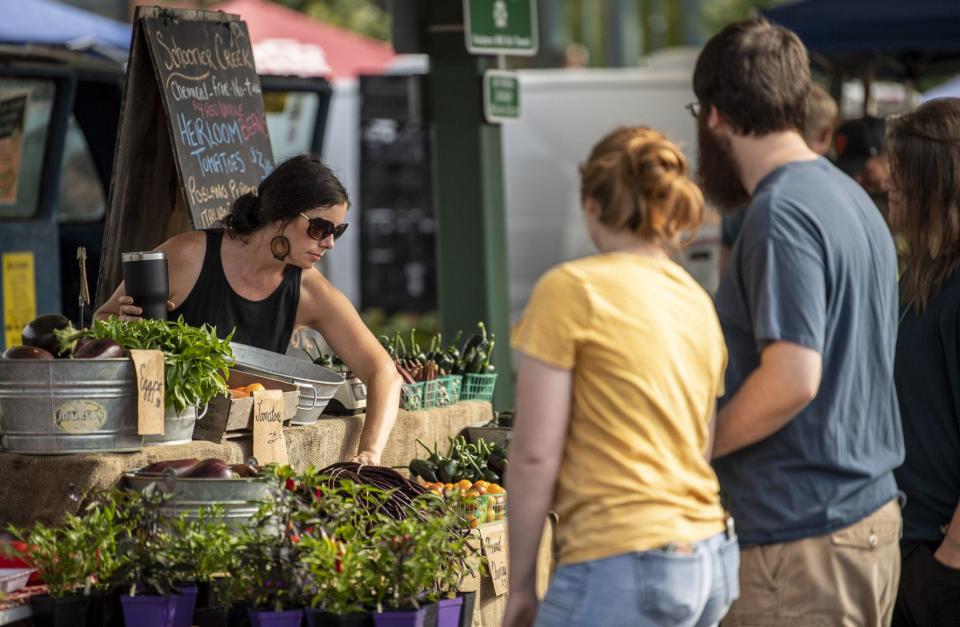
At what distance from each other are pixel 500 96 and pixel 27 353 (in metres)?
4.19

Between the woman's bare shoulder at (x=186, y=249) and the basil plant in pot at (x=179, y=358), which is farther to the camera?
the woman's bare shoulder at (x=186, y=249)

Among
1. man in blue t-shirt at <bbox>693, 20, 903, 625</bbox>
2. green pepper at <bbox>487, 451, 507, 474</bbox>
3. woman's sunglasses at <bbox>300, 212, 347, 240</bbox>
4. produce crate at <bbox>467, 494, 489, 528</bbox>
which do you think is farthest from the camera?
green pepper at <bbox>487, 451, 507, 474</bbox>

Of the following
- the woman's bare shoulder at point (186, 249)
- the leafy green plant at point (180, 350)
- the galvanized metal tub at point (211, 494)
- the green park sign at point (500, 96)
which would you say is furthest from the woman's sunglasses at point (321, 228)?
the green park sign at point (500, 96)

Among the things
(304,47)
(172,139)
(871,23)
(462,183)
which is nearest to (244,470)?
(172,139)

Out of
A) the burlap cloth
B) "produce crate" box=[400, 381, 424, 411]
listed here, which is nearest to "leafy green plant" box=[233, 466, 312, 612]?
the burlap cloth

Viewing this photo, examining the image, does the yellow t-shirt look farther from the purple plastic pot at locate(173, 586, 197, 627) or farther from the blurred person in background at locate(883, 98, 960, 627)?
the blurred person in background at locate(883, 98, 960, 627)

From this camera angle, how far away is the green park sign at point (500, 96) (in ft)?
23.8

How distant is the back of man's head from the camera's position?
9.18ft

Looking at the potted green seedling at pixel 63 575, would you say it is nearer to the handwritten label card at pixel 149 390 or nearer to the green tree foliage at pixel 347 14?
the handwritten label card at pixel 149 390

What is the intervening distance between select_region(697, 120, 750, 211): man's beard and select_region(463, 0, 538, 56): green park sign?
4.18m

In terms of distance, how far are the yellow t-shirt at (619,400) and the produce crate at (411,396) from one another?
2182mm

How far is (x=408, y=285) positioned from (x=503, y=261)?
4.93 m

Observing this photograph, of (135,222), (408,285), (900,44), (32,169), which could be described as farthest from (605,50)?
(135,222)

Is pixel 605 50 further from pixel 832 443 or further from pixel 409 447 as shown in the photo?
pixel 832 443
